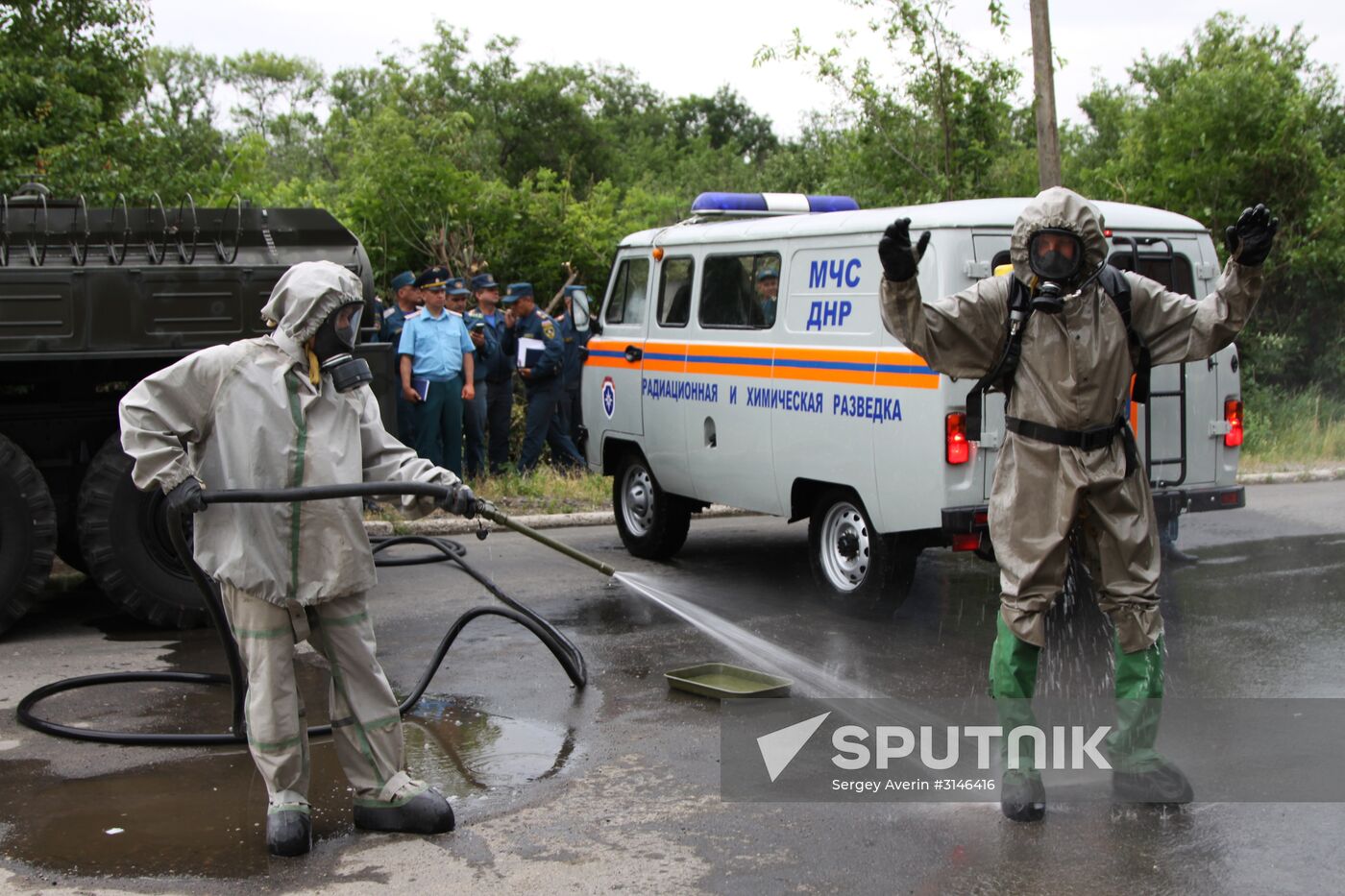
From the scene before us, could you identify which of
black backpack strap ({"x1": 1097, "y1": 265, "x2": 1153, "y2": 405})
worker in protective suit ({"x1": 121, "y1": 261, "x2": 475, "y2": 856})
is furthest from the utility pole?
worker in protective suit ({"x1": 121, "y1": 261, "x2": 475, "y2": 856})

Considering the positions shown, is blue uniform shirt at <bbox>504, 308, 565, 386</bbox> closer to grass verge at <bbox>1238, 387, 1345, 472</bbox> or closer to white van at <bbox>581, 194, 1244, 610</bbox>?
white van at <bbox>581, 194, 1244, 610</bbox>

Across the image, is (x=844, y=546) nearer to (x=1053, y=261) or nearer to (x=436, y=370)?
(x=1053, y=261)

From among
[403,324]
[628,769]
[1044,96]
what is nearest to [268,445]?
[628,769]

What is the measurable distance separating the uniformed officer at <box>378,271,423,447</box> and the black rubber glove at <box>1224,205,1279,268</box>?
833cm

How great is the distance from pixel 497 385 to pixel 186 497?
9171mm

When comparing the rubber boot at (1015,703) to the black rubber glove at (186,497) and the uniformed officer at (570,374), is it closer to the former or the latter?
the black rubber glove at (186,497)

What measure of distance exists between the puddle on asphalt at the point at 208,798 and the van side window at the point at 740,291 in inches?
135

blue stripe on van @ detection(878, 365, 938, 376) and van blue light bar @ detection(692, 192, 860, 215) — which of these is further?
van blue light bar @ detection(692, 192, 860, 215)

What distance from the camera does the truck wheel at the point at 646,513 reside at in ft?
32.7

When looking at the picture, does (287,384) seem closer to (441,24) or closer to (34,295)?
(34,295)

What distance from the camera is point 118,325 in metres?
7.70

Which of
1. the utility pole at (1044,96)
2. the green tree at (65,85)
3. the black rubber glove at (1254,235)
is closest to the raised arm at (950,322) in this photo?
the black rubber glove at (1254,235)

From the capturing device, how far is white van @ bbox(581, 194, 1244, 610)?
7504 millimetres

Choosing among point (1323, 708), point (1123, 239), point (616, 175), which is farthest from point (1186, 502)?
point (616, 175)
